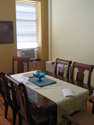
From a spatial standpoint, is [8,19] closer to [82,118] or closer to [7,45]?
[7,45]

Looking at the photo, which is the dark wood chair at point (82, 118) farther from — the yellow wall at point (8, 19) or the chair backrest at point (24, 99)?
the yellow wall at point (8, 19)

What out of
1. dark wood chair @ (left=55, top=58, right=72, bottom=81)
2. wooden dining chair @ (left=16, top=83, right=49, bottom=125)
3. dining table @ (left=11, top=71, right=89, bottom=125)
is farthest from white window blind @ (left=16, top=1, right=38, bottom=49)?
wooden dining chair @ (left=16, top=83, right=49, bottom=125)

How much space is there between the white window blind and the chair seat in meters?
3.75

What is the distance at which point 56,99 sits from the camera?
2031 millimetres

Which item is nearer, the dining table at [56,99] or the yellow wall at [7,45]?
the dining table at [56,99]

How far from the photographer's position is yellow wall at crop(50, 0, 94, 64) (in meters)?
4.18

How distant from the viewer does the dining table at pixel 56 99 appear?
6.34 feet

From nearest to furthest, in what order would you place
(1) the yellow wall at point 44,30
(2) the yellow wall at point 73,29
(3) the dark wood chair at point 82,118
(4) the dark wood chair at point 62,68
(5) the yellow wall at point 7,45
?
(3) the dark wood chair at point 82,118 → (4) the dark wood chair at point 62,68 → (2) the yellow wall at point 73,29 → (5) the yellow wall at point 7,45 → (1) the yellow wall at point 44,30

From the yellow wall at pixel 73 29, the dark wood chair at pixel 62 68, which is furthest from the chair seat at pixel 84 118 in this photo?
the yellow wall at pixel 73 29

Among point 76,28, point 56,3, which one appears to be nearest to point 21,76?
point 76,28

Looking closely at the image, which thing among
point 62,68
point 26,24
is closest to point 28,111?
point 62,68

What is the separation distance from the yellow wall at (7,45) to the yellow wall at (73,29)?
1305 mm

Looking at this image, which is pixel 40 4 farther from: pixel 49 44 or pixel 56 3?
pixel 49 44

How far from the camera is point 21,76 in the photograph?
9.91 feet
